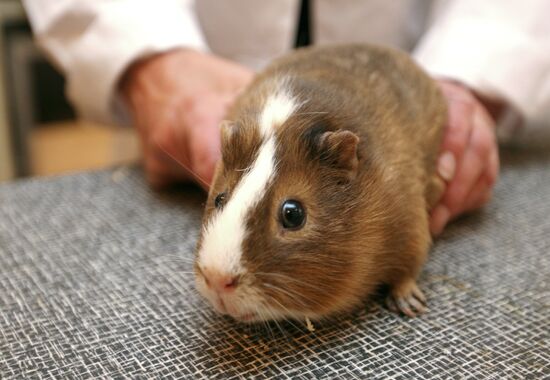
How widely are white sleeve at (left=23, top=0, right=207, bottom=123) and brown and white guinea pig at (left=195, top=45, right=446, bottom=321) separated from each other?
1.93 ft

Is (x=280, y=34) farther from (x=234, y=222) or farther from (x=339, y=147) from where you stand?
(x=234, y=222)

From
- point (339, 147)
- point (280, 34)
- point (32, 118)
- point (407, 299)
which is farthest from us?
point (32, 118)

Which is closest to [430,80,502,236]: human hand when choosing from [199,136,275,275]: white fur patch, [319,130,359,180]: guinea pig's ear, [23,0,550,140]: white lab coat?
[23,0,550,140]: white lab coat

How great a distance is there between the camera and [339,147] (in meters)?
1.06

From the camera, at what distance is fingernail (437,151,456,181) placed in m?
1.47

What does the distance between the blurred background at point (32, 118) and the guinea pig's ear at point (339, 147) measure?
1792 millimetres

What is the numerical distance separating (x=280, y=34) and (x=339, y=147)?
1031 mm

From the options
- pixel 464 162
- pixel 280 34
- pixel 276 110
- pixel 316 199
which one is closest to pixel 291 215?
pixel 316 199

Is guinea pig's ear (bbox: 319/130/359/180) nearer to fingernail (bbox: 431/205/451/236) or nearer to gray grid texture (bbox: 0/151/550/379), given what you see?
gray grid texture (bbox: 0/151/550/379)

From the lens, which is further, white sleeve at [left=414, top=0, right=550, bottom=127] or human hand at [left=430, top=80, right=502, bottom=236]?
white sleeve at [left=414, top=0, right=550, bottom=127]

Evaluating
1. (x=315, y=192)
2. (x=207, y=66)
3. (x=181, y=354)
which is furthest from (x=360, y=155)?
(x=207, y=66)

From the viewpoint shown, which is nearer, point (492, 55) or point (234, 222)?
point (234, 222)

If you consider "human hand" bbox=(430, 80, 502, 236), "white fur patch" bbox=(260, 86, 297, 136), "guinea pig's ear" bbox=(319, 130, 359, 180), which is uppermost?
"white fur patch" bbox=(260, 86, 297, 136)

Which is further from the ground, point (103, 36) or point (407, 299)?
point (103, 36)
